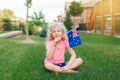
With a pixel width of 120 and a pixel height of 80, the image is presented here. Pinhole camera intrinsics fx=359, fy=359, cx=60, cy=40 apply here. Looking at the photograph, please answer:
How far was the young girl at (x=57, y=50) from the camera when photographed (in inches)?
209

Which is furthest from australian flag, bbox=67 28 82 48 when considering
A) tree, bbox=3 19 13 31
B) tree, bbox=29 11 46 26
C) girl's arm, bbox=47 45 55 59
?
tree, bbox=3 19 13 31

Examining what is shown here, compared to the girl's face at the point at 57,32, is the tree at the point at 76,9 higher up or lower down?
higher up

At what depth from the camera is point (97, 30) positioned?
27.6 meters

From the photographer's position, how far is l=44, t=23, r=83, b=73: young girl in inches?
209

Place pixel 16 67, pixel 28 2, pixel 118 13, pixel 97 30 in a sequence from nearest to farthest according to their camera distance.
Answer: pixel 16 67, pixel 28 2, pixel 118 13, pixel 97 30

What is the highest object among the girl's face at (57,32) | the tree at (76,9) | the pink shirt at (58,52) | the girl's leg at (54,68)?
the tree at (76,9)

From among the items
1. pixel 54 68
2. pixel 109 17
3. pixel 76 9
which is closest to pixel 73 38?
pixel 54 68

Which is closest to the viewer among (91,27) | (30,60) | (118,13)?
(30,60)

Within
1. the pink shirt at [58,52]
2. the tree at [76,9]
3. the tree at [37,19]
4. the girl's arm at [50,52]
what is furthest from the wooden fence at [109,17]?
the girl's arm at [50,52]

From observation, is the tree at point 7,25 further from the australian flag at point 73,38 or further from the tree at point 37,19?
the australian flag at point 73,38

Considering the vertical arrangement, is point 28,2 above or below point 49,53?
above

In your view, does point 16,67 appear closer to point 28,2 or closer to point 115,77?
point 115,77

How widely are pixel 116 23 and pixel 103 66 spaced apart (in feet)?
46.4

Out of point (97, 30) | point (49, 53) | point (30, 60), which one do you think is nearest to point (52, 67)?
point (49, 53)
